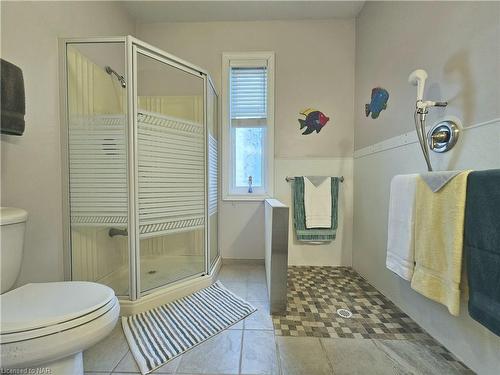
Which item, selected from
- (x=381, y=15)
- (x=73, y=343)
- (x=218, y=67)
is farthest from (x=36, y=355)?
(x=381, y=15)

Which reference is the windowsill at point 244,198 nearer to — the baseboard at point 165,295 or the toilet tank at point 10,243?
the baseboard at point 165,295

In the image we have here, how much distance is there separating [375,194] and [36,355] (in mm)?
2127

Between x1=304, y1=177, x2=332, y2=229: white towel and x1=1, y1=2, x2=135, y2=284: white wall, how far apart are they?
1.96 meters

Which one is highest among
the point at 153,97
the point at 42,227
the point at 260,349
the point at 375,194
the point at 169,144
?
the point at 153,97

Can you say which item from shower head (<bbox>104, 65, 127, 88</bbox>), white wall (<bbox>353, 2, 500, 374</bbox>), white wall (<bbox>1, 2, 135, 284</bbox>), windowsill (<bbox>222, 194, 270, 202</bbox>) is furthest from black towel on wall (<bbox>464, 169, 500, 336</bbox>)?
white wall (<bbox>1, 2, 135, 284</bbox>)

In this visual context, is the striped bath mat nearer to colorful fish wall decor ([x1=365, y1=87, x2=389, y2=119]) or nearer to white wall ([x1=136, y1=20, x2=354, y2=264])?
white wall ([x1=136, y1=20, x2=354, y2=264])

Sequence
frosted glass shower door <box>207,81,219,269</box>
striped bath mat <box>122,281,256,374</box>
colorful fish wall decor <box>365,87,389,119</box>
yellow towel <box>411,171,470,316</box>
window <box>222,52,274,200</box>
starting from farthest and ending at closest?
1. window <box>222,52,274,200</box>
2. frosted glass shower door <box>207,81,219,269</box>
3. colorful fish wall decor <box>365,87,389,119</box>
4. striped bath mat <box>122,281,256,374</box>
5. yellow towel <box>411,171,470,316</box>

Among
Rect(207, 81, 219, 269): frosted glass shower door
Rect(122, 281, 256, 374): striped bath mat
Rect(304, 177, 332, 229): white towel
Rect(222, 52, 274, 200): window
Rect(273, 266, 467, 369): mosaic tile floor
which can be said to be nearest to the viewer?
Rect(122, 281, 256, 374): striped bath mat

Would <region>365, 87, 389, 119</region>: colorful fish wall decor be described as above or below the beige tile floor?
above

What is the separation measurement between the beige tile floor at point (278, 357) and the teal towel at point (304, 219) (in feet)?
3.64

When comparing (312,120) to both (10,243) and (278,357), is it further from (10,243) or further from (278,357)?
(10,243)

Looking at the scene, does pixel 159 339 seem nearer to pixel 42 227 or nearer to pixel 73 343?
pixel 73 343

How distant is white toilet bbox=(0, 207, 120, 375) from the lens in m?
0.75

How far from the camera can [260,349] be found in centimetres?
119
